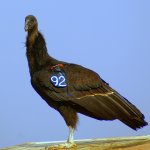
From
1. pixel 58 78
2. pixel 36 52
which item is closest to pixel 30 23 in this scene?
pixel 36 52

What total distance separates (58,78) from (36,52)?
269 mm

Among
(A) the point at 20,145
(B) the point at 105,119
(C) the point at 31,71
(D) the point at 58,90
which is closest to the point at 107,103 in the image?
(B) the point at 105,119

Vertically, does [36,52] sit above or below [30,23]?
below

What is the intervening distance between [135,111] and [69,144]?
0.53 meters

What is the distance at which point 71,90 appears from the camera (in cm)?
364

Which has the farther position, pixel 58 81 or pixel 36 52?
pixel 36 52

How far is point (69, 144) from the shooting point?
12.0ft

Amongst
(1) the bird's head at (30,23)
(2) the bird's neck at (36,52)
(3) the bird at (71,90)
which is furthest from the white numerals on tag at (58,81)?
(1) the bird's head at (30,23)

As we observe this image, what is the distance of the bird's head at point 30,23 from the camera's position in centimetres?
375

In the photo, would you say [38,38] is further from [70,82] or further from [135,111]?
[135,111]

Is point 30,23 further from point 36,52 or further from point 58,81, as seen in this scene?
point 58,81

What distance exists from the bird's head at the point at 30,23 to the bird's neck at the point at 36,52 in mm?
36

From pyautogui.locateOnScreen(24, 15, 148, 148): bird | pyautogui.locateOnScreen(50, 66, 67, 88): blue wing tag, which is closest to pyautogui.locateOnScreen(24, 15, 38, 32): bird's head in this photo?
pyautogui.locateOnScreen(24, 15, 148, 148): bird

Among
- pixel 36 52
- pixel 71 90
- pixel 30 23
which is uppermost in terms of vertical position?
pixel 30 23
